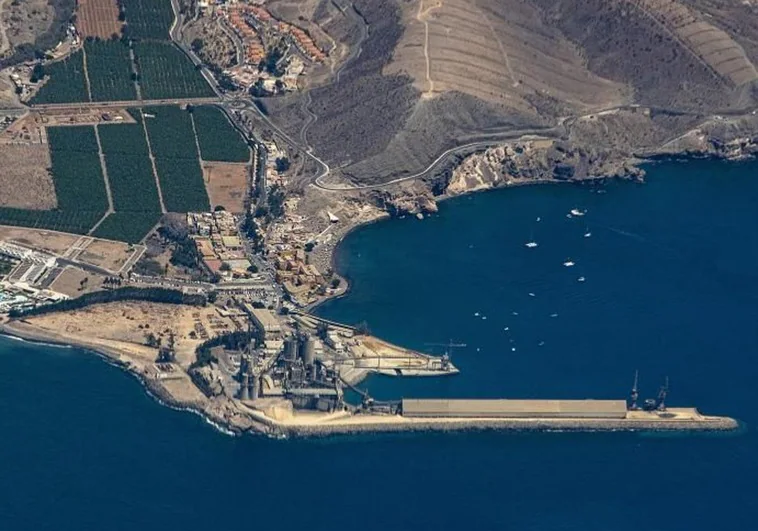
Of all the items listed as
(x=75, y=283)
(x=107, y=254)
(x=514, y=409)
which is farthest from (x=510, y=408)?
(x=107, y=254)

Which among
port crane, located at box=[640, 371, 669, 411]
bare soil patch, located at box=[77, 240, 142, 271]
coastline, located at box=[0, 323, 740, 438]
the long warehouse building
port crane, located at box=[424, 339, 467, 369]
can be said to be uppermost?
bare soil patch, located at box=[77, 240, 142, 271]

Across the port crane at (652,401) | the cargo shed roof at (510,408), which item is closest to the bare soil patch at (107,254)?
the cargo shed roof at (510,408)

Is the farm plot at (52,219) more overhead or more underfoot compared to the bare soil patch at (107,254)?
more overhead

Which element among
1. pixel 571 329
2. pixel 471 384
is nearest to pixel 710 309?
pixel 571 329

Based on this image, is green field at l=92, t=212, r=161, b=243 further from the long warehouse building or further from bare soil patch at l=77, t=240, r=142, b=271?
the long warehouse building

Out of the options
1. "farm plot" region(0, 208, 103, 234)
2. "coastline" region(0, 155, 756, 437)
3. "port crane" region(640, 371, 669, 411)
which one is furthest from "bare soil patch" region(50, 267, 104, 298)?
"port crane" region(640, 371, 669, 411)

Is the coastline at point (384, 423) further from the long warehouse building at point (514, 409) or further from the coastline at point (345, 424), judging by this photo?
the long warehouse building at point (514, 409)
